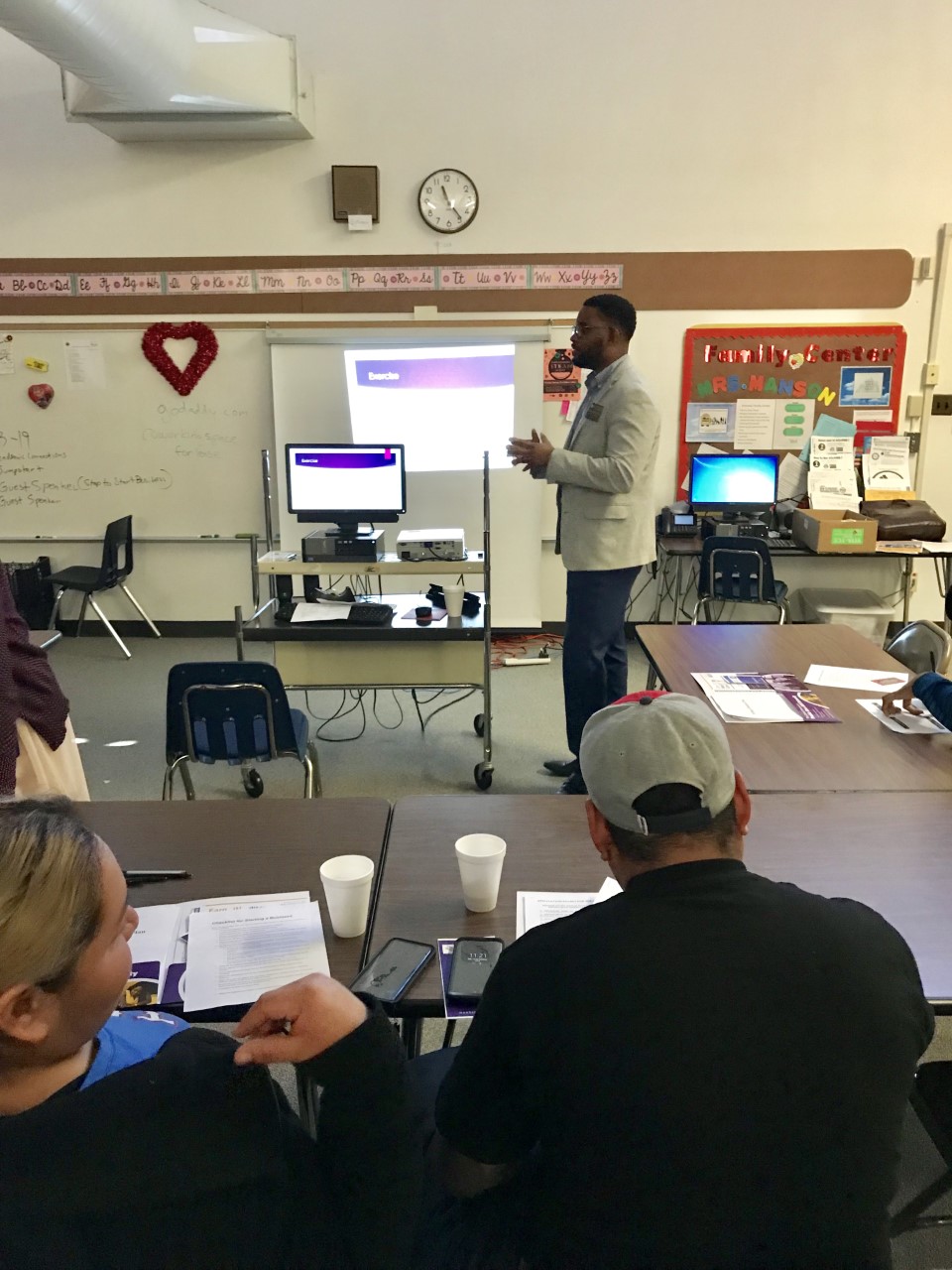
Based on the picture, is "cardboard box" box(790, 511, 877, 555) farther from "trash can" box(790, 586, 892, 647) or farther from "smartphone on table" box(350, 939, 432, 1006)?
"smartphone on table" box(350, 939, 432, 1006)

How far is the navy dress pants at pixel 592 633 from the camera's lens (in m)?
3.21

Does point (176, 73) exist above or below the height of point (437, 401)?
above

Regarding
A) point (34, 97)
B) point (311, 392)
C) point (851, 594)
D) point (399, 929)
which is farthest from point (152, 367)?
point (399, 929)

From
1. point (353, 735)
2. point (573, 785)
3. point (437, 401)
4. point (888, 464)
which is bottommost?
point (353, 735)

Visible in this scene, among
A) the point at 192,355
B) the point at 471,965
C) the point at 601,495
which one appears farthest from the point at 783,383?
the point at 471,965

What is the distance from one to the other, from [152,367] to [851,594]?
424cm

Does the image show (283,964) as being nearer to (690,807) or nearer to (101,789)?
(690,807)

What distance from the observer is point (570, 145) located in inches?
187

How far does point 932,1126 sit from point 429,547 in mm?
2496

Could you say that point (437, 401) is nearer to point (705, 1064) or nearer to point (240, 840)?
point (240, 840)

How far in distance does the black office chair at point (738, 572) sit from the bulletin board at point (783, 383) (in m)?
0.92

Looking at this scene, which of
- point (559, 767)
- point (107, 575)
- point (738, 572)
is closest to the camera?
point (559, 767)

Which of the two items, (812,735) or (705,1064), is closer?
(705,1064)

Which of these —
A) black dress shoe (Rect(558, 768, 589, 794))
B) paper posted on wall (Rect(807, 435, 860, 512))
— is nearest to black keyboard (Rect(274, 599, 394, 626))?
black dress shoe (Rect(558, 768, 589, 794))
